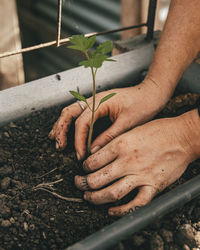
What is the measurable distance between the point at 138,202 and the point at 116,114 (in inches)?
16.2

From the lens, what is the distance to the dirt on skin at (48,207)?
3.21ft

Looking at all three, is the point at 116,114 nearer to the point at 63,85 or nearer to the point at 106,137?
the point at 106,137

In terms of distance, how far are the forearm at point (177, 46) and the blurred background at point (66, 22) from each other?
5.51 feet

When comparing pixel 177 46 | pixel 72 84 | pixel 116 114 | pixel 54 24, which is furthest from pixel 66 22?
pixel 116 114

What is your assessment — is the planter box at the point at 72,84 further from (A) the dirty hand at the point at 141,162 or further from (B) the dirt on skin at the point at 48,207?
(A) the dirty hand at the point at 141,162

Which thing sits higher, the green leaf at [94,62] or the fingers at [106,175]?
the green leaf at [94,62]

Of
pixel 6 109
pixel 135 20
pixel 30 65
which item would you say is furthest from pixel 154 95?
pixel 30 65

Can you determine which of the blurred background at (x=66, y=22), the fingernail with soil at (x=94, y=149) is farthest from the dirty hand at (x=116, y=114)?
the blurred background at (x=66, y=22)

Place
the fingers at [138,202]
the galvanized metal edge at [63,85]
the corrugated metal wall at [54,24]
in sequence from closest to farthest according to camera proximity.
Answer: the fingers at [138,202], the galvanized metal edge at [63,85], the corrugated metal wall at [54,24]

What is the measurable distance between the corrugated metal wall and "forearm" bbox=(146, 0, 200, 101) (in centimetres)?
284

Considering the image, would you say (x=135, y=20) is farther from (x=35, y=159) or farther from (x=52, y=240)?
(x=52, y=240)

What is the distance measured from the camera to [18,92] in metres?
1.40

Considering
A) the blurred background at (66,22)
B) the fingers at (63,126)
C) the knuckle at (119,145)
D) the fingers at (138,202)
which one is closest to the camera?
the fingers at (138,202)

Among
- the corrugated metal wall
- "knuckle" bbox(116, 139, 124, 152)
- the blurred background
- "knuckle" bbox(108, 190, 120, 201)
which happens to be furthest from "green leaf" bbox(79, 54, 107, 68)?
the corrugated metal wall
